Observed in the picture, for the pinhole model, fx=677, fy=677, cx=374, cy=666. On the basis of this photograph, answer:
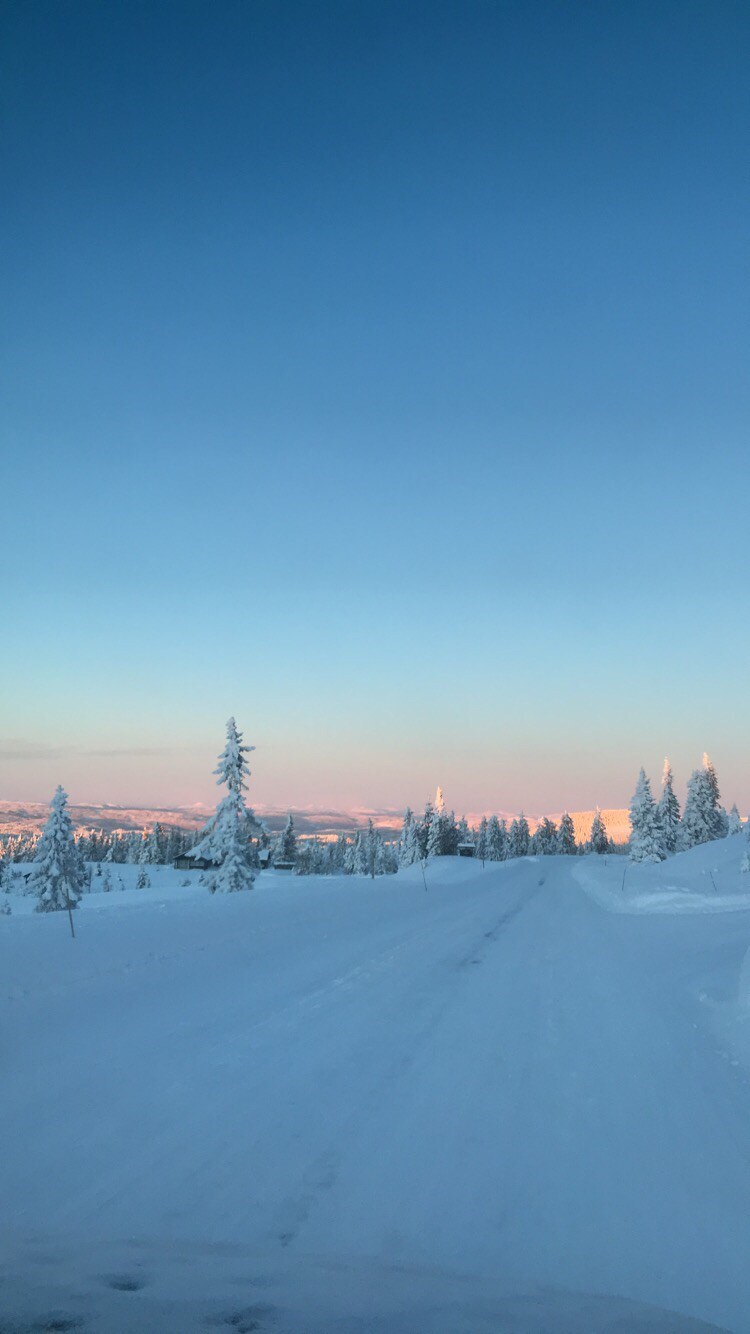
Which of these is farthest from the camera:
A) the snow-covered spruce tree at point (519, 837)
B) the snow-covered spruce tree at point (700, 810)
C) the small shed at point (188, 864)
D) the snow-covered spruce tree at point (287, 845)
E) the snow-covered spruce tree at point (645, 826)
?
the snow-covered spruce tree at point (519, 837)

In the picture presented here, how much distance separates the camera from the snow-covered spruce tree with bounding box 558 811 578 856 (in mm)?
141375

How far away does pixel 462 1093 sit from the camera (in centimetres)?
546

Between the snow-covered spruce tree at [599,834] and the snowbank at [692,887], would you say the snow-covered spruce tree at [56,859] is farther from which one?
the snow-covered spruce tree at [599,834]

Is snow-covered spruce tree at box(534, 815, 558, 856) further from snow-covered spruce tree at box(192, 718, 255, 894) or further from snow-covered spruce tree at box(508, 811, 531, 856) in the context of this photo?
snow-covered spruce tree at box(192, 718, 255, 894)

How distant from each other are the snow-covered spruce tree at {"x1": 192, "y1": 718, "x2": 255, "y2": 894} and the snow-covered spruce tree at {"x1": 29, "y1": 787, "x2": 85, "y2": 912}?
31.5 ft

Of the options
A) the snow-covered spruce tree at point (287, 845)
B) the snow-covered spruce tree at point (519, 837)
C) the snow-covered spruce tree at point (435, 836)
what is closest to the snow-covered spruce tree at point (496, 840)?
the snow-covered spruce tree at point (519, 837)

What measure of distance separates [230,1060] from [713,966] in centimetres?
909

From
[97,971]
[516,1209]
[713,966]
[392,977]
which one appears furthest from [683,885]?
[516,1209]

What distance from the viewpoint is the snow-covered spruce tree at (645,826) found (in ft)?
216

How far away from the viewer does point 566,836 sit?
144 metres

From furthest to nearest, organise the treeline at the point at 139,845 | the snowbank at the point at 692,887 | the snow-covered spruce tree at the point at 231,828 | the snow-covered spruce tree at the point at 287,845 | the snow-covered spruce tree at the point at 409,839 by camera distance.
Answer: the treeline at the point at 139,845, the snow-covered spruce tree at the point at 287,845, the snow-covered spruce tree at the point at 409,839, the snow-covered spruce tree at the point at 231,828, the snowbank at the point at 692,887

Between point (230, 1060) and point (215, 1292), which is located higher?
point (215, 1292)

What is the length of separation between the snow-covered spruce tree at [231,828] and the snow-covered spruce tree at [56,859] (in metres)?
9.61

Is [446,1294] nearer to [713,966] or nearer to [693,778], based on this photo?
[713,966]
